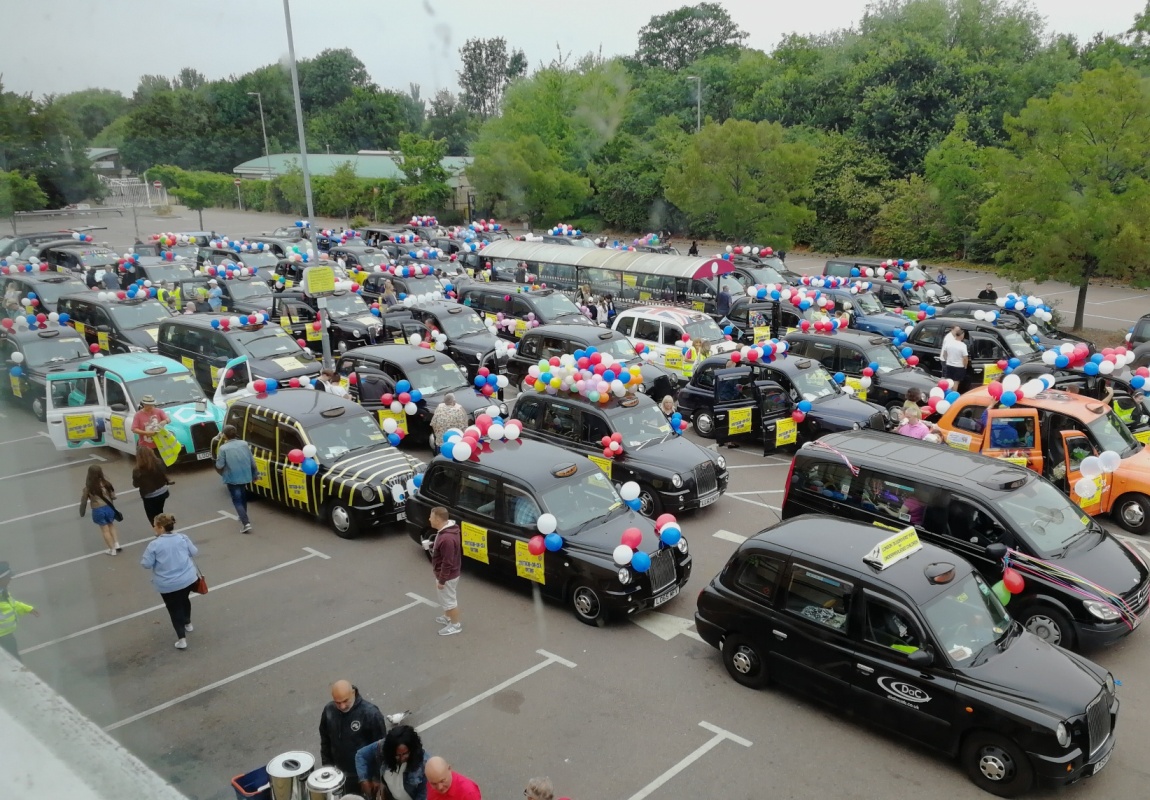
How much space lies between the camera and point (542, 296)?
71.8ft

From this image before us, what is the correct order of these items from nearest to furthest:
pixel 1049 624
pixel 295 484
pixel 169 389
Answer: pixel 1049 624 → pixel 295 484 → pixel 169 389

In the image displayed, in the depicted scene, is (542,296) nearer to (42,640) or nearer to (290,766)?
(290,766)

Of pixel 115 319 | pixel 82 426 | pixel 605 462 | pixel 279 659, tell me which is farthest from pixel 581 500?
pixel 115 319

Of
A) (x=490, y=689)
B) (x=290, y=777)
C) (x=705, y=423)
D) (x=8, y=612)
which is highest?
(x=8, y=612)

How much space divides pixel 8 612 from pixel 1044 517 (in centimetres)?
933

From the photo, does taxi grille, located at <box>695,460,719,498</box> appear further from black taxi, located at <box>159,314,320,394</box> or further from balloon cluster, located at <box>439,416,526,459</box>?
black taxi, located at <box>159,314,320,394</box>

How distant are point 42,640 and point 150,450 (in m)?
9.78

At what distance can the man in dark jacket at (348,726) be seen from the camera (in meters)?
6.09

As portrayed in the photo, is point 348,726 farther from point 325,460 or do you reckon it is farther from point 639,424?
point 639,424

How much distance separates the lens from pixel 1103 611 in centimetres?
838

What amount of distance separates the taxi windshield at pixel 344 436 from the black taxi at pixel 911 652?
624 centimetres

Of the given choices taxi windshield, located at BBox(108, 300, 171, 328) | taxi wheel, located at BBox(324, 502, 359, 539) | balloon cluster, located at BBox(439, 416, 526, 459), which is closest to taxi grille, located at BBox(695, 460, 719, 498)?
balloon cluster, located at BBox(439, 416, 526, 459)

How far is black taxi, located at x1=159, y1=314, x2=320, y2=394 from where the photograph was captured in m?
17.7

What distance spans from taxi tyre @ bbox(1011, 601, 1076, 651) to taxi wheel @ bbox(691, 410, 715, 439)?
780 centimetres
